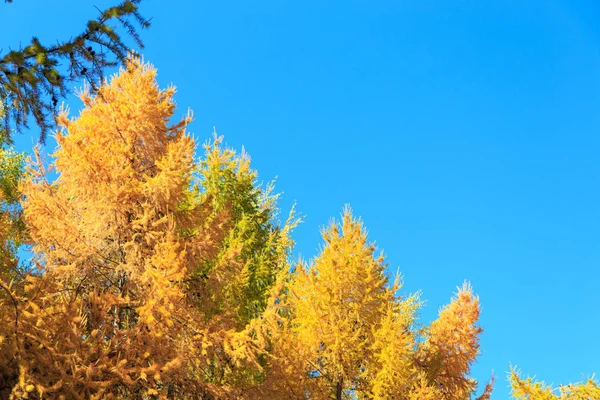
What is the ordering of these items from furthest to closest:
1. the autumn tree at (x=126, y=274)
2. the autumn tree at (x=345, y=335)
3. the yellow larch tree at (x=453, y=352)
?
the yellow larch tree at (x=453, y=352), the autumn tree at (x=345, y=335), the autumn tree at (x=126, y=274)

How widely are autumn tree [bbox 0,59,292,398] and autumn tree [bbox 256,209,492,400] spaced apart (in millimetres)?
1039

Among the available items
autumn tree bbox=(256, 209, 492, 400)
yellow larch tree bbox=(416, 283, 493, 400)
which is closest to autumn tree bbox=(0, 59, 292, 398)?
autumn tree bbox=(256, 209, 492, 400)

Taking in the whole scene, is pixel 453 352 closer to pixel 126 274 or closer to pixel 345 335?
pixel 345 335

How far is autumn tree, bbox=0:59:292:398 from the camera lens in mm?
7504

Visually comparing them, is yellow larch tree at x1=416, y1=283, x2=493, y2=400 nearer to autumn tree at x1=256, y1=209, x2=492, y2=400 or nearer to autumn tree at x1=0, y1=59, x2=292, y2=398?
autumn tree at x1=256, y1=209, x2=492, y2=400

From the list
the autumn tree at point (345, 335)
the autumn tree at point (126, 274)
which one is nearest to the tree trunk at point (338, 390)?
the autumn tree at point (345, 335)

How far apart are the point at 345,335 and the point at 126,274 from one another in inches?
191

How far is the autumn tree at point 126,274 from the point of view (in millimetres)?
7504

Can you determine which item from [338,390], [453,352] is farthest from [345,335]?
[453,352]

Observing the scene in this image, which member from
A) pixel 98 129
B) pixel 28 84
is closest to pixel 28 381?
pixel 28 84

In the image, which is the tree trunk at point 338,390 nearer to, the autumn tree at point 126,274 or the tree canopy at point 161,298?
the tree canopy at point 161,298

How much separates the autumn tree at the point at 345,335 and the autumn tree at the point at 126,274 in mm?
1039

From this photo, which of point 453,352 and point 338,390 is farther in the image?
point 453,352

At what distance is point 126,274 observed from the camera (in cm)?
1004
